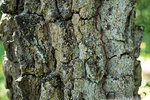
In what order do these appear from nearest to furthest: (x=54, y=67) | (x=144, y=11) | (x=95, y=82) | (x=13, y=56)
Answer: (x=95, y=82)
(x=54, y=67)
(x=13, y=56)
(x=144, y=11)

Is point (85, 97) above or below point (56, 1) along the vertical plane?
below

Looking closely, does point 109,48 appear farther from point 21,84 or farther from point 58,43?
point 21,84

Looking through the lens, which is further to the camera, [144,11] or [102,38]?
[144,11]

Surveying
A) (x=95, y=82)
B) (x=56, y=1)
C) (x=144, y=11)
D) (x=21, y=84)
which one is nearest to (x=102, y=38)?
(x=95, y=82)

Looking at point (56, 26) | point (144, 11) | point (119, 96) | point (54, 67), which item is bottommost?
point (119, 96)

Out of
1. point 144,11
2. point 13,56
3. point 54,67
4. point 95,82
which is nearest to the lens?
point 95,82

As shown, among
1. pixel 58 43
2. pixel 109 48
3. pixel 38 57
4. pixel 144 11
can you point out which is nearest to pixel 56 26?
pixel 58 43

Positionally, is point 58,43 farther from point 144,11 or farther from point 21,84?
point 144,11
